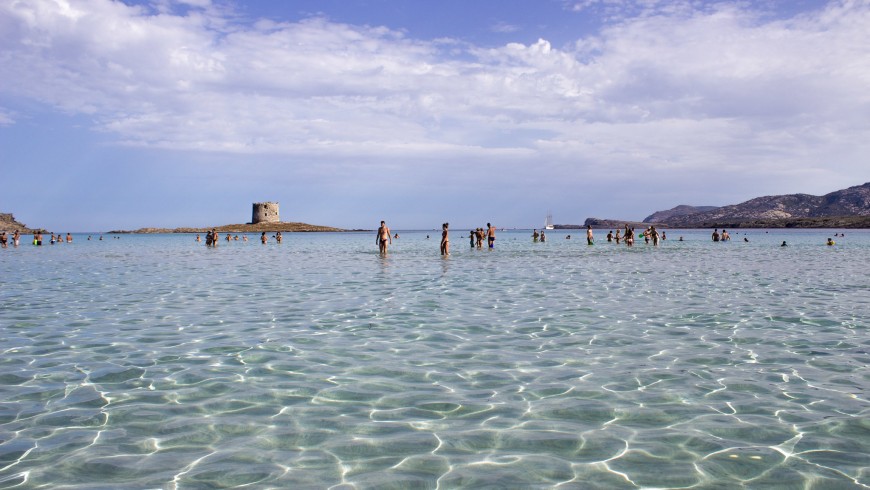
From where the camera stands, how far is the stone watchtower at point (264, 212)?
14838 centimetres

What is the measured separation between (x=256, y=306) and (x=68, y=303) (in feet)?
16.0

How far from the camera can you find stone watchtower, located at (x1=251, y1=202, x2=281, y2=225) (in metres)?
148

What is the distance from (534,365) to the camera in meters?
7.85

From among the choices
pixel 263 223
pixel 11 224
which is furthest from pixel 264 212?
pixel 11 224

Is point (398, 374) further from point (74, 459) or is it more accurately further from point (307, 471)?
point (74, 459)

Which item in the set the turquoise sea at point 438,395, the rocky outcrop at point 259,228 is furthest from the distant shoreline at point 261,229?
the turquoise sea at point 438,395

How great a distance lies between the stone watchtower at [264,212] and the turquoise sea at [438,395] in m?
139

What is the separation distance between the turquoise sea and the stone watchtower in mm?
138976

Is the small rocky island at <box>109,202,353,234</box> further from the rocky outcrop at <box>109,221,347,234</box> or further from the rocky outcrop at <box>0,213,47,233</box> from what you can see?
the rocky outcrop at <box>0,213,47,233</box>

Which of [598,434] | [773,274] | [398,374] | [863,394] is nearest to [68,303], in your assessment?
[398,374]

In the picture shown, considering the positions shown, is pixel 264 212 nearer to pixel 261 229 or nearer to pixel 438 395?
pixel 261 229

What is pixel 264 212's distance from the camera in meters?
149

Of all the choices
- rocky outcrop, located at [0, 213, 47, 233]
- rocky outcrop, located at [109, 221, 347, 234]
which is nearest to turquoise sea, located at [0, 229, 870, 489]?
rocky outcrop, located at [109, 221, 347, 234]

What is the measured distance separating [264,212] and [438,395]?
488 ft
